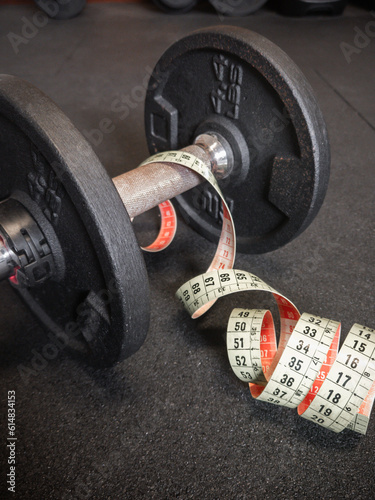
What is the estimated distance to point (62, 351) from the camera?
822mm

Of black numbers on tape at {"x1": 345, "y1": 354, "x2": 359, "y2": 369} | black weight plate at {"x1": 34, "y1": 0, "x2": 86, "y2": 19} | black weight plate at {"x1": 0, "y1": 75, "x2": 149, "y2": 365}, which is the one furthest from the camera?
black weight plate at {"x1": 34, "y1": 0, "x2": 86, "y2": 19}

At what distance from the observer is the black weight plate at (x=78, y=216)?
564 mm

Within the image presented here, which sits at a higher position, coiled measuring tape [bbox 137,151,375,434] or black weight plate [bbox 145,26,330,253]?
black weight plate [bbox 145,26,330,253]

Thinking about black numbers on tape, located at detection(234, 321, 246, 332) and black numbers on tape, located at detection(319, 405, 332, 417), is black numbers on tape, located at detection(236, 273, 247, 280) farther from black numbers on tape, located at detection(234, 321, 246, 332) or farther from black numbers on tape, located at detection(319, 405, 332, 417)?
black numbers on tape, located at detection(319, 405, 332, 417)

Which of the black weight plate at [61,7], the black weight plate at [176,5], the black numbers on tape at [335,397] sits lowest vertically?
the black numbers on tape at [335,397]

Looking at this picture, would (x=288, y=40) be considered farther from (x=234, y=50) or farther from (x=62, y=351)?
(x=62, y=351)

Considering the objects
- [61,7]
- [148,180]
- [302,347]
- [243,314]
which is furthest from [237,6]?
[302,347]

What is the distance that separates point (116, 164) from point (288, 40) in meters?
1.58

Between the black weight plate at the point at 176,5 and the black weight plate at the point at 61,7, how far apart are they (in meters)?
0.53

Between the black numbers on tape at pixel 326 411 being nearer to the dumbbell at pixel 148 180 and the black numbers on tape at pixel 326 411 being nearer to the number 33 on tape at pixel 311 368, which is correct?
the number 33 on tape at pixel 311 368

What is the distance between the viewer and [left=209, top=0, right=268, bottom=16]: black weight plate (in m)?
2.69

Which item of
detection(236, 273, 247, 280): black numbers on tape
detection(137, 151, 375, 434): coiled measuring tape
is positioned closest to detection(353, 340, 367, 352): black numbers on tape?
detection(137, 151, 375, 434): coiled measuring tape

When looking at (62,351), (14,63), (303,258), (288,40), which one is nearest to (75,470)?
(62,351)

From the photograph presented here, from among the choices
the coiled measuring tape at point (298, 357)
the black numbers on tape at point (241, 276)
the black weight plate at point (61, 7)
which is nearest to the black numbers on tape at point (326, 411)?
the coiled measuring tape at point (298, 357)
